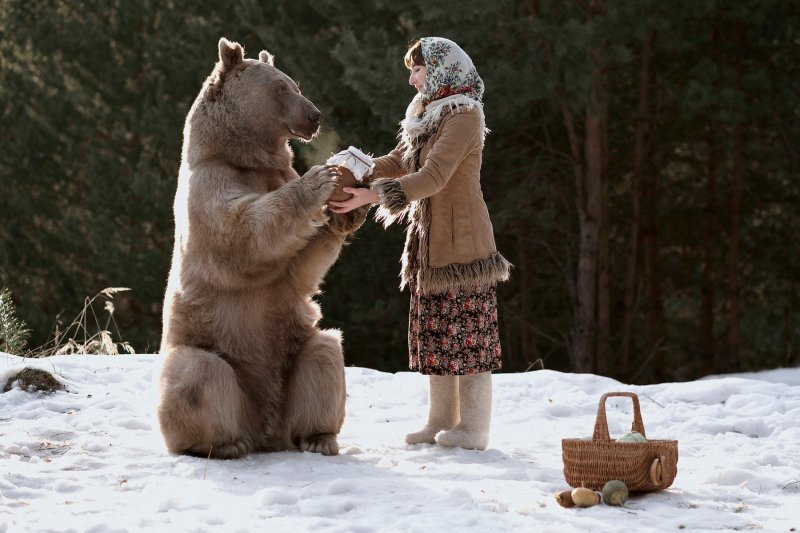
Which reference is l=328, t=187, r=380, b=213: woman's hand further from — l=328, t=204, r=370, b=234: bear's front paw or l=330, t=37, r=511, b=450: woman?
l=330, t=37, r=511, b=450: woman

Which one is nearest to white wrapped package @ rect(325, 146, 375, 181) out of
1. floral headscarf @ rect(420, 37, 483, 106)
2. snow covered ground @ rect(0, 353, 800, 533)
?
floral headscarf @ rect(420, 37, 483, 106)

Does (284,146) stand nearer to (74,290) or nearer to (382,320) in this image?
(382,320)

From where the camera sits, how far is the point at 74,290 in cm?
1716

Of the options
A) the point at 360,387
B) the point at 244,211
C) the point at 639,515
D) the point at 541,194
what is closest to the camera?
the point at 639,515

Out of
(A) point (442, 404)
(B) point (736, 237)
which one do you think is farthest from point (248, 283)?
(B) point (736, 237)

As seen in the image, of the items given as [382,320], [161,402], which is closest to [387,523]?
[161,402]

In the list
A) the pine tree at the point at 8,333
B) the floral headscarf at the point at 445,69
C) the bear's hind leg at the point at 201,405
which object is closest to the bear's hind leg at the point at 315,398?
the bear's hind leg at the point at 201,405

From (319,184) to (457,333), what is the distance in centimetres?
107

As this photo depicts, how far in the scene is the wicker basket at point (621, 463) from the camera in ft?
A: 13.3

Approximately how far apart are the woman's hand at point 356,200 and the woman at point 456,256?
0.66 feet

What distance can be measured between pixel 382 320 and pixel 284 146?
9544 mm

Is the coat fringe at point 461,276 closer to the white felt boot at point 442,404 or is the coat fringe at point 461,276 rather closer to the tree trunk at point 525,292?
the white felt boot at point 442,404

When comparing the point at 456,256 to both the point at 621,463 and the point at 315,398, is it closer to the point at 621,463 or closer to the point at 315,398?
the point at 315,398

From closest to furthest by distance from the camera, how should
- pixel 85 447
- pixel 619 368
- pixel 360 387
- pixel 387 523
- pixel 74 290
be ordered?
pixel 387 523 < pixel 85 447 < pixel 360 387 < pixel 619 368 < pixel 74 290
